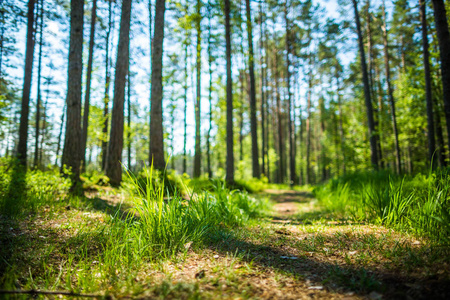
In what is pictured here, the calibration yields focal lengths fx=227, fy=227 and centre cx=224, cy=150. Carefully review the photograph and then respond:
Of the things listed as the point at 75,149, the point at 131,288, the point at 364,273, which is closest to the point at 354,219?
the point at 364,273

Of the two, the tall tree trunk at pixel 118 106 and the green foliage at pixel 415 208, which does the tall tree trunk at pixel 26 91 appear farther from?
the green foliage at pixel 415 208

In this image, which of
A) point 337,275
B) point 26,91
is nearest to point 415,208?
point 337,275

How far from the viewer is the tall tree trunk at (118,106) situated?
6.63 meters

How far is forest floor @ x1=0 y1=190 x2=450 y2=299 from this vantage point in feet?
4.49

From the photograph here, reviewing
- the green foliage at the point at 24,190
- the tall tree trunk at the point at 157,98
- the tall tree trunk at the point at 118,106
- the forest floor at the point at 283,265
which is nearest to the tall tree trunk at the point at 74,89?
the green foliage at the point at 24,190

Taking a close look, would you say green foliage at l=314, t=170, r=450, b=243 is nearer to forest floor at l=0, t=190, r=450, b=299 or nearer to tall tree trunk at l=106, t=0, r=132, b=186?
forest floor at l=0, t=190, r=450, b=299

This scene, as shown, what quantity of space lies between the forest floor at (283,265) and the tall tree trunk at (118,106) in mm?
4031

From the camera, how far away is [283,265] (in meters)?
1.91

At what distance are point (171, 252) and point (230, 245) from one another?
61 cm

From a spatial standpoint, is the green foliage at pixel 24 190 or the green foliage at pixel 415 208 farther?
the green foliage at pixel 24 190

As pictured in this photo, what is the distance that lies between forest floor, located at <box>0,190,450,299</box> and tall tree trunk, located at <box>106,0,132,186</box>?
4.03m

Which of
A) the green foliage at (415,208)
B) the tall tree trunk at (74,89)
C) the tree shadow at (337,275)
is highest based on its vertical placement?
the tall tree trunk at (74,89)

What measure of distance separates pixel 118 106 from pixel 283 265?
6456mm

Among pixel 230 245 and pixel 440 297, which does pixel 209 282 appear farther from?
pixel 440 297
